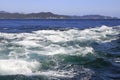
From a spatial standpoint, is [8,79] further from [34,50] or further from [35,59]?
[34,50]

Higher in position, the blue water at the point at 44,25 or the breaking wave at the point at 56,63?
the breaking wave at the point at 56,63

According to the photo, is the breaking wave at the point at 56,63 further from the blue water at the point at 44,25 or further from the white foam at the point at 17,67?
the blue water at the point at 44,25

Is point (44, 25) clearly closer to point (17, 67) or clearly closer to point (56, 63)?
point (56, 63)

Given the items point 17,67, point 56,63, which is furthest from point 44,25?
point 17,67

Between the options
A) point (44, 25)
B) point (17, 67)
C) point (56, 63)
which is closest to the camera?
point (17, 67)

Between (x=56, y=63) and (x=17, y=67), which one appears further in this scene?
(x=56, y=63)

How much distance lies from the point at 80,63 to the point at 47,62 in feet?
6.21

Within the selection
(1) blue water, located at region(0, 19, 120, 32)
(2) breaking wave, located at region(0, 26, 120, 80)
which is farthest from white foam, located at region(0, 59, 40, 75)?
(1) blue water, located at region(0, 19, 120, 32)

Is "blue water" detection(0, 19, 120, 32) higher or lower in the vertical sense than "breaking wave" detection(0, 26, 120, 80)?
lower

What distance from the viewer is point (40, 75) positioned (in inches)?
595

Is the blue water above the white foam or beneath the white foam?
beneath

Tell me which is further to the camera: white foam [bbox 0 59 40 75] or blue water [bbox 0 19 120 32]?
blue water [bbox 0 19 120 32]

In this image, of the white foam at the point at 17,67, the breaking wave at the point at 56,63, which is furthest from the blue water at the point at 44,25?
the white foam at the point at 17,67

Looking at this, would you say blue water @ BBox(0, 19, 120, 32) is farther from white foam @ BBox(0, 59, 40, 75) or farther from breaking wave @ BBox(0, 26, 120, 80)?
white foam @ BBox(0, 59, 40, 75)
